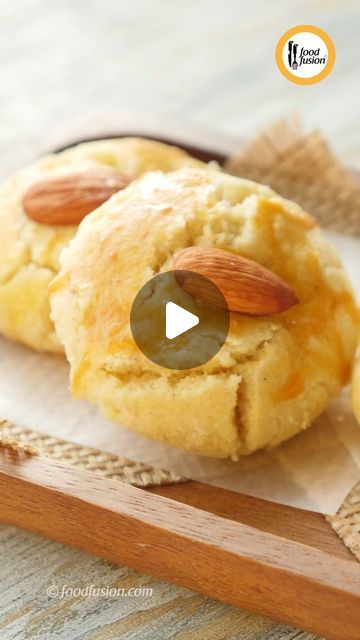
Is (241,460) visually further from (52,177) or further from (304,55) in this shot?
(304,55)

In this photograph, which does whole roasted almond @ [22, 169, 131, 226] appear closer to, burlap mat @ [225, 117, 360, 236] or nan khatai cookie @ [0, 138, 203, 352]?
nan khatai cookie @ [0, 138, 203, 352]

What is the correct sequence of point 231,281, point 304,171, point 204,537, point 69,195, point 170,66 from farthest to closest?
point 170,66 < point 304,171 < point 69,195 < point 231,281 < point 204,537

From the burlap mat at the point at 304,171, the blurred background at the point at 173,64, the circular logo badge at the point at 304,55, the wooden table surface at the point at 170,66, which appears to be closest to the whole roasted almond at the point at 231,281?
the circular logo badge at the point at 304,55

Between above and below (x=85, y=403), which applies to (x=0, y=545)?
below

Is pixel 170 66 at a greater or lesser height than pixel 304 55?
greater

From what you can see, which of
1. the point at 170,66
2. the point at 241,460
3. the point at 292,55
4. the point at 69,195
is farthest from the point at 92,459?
the point at 170,66

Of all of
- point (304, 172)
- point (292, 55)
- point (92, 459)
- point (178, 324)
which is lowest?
point (92, 459)

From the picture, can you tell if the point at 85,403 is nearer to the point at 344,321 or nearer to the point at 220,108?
the point at 344,321

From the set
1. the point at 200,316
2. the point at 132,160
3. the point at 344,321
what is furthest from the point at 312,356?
the point at 132,160
